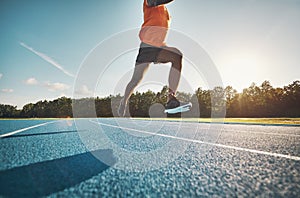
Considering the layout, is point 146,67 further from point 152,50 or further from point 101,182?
point 101,182

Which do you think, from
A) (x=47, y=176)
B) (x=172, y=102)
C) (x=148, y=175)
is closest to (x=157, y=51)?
(x=172, y=102)

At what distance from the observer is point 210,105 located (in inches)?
1596

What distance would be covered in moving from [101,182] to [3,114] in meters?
46.3

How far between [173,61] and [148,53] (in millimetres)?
465

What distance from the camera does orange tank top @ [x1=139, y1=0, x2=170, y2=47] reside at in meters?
3.19

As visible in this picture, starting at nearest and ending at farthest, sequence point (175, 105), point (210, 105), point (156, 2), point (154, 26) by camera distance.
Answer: point (156, 2) → point (154, 26) → point (175, 105) → point (210, 105)

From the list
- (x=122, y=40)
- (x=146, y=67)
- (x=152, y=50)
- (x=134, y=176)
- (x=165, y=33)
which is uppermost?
(x=122, y=40)

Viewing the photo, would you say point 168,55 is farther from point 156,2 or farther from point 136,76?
point 156,2

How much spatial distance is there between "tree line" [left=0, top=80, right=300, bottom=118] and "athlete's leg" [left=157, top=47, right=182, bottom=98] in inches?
1036

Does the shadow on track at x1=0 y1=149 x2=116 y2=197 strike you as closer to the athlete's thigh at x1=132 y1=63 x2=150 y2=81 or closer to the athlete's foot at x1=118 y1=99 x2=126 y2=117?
the athlete's thigh at x1=132 y1=63 x2=150 y2=81

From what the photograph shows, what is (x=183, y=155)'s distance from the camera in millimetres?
1840

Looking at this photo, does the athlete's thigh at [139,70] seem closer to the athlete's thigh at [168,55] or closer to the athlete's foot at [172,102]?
the athlete's thigh at [168,55]

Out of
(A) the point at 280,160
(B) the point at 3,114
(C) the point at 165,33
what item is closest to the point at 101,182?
(A) the point at 280,160

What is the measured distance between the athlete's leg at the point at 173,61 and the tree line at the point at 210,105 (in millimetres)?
26307
